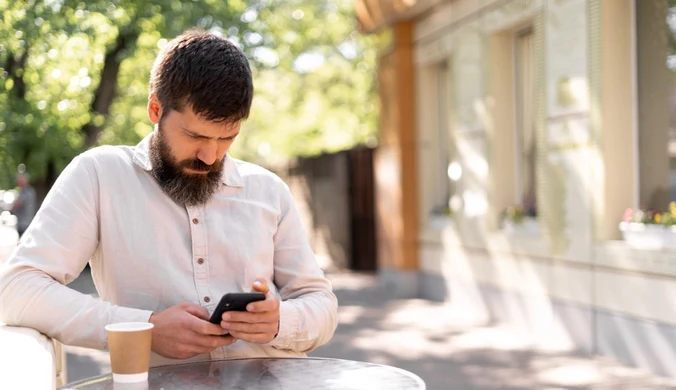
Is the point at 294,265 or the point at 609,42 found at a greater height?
the point at 609,42

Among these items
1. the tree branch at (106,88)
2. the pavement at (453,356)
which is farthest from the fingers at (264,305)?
the tree branch at (106,88)

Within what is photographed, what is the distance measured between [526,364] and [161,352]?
18.0 ft

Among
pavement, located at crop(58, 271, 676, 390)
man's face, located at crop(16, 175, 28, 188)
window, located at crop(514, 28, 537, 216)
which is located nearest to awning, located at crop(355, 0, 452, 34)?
window, located at crop(514, 28, 537, 216)

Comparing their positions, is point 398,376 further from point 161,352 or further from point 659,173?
point 659,173

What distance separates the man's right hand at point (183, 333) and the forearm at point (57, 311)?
9 cm

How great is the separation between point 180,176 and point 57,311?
56cm

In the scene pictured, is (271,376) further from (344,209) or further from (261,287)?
(344,209)

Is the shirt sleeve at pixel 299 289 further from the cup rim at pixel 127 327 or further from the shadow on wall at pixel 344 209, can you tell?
the shadow on wall at pixel 344 209

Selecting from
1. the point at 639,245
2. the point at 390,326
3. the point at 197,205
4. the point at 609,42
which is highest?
the point at 609,42

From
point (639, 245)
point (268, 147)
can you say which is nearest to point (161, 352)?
point (639, 245)

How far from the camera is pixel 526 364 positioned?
7.68 metres

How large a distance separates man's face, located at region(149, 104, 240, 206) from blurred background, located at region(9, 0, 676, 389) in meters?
3.85

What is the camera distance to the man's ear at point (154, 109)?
291cm

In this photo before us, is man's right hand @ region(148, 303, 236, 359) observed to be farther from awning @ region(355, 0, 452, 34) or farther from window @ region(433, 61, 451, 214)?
window @ region(433, 61, 451, 214)
